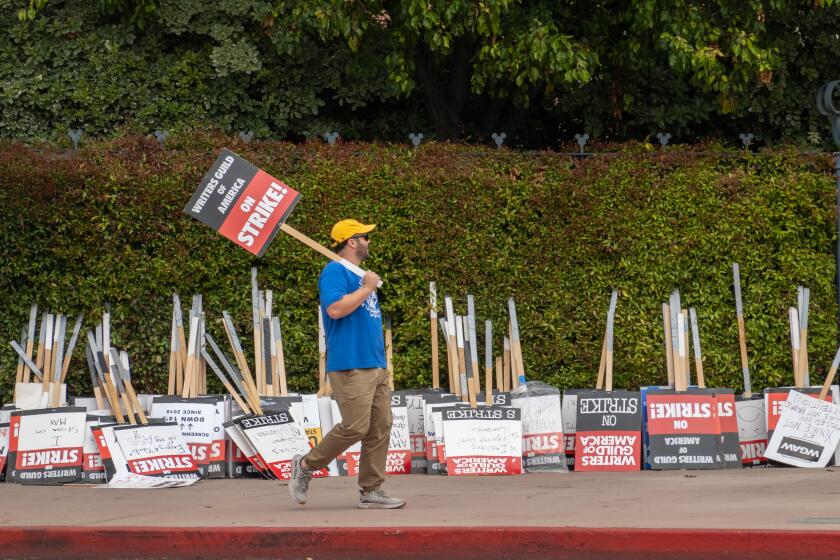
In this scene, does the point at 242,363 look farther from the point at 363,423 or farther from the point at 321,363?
the point at 363,423

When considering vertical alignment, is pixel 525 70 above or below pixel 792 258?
above

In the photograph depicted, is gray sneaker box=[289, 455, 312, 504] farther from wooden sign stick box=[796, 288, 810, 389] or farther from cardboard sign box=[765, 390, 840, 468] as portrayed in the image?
wooden sign stick box=[796, 288, 810, 389]

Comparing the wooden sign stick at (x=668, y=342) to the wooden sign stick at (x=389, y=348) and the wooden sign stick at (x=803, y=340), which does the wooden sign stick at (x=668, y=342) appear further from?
the wooden sign stick at (x=389, y=348)

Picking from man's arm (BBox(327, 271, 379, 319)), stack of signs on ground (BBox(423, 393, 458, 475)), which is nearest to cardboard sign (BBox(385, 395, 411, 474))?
stack of signs on ground (BBox(423, 393, 458, 475))

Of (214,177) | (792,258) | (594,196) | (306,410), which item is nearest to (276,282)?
(306,410)

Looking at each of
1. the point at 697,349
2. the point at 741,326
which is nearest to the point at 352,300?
the point at 697,349

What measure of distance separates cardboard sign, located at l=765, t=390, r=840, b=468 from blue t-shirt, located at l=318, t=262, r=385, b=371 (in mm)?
4256

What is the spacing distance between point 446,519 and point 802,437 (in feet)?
13.9

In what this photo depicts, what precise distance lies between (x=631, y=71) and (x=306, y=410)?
195 inches

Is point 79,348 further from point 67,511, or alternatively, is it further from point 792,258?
point 792,258

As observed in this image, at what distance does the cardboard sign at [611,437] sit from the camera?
10023 mm

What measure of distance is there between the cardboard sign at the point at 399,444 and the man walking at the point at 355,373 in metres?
2.24

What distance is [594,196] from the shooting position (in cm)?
1052

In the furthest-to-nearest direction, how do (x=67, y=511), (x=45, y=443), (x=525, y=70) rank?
(x=525, y=70) → (x=45, y=443) → (x=67, y=511)
